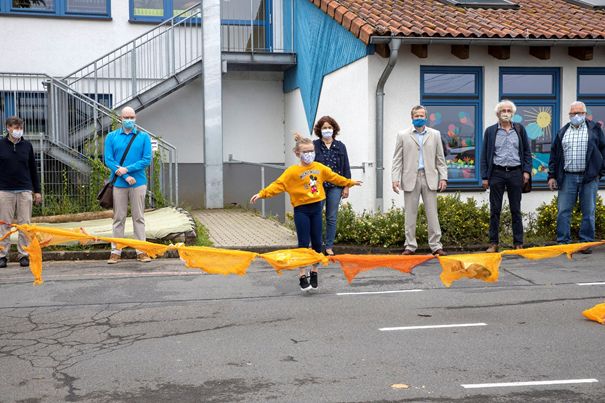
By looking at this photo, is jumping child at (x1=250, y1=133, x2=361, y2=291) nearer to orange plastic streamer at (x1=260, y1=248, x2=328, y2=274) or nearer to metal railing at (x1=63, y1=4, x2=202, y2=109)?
orange plastic streamer at (x1=260, y1=248, x2=328, y2=274)

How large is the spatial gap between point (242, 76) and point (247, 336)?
13.4m

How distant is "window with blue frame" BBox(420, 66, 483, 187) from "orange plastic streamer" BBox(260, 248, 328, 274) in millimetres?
6285

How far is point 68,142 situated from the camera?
14.7m

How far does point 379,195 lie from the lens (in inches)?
488

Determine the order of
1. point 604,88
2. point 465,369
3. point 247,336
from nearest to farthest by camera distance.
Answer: point 465,369 → point 247,336 → point 604,88

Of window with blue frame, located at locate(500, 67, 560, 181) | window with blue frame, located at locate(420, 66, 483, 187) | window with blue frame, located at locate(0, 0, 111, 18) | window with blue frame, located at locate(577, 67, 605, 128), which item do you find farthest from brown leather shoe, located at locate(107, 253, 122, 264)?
window with blue frame, located at locate(0, 0, 111, 18)

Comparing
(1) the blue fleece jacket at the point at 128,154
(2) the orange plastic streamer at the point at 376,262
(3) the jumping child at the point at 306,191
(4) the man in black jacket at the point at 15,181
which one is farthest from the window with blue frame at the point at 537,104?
(4) the man in black jacket at the point at 15,181

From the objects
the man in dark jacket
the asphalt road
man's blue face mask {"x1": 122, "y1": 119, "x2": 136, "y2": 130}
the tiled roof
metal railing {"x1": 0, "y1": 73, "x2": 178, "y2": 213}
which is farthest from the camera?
metal railing {"x1": 0, "y1": 73, "x2": 178, "y2": 213}

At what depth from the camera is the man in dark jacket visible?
34.9ft

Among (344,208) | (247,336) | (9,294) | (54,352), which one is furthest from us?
(344,208)

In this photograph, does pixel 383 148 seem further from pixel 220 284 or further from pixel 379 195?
pixel 220 284

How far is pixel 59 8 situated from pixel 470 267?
45.8ft

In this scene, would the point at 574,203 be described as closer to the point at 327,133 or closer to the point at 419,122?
the point at 419,122

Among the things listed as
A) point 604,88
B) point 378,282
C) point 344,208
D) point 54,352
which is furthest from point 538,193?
point 54,352
